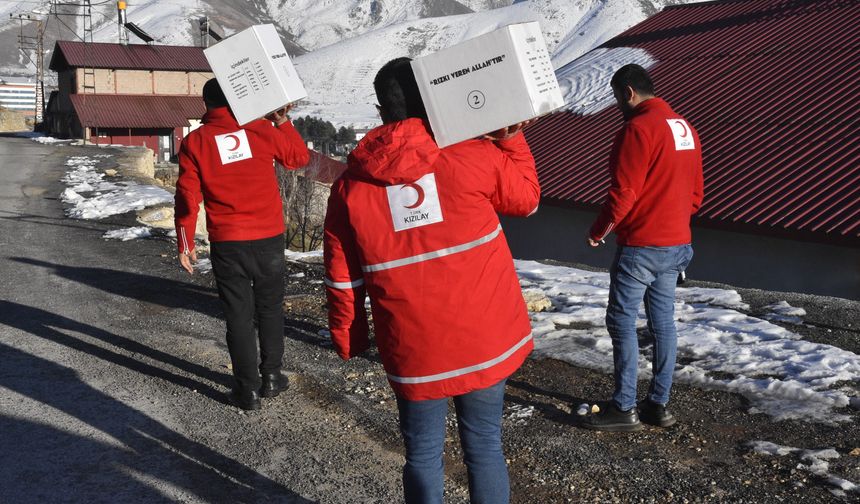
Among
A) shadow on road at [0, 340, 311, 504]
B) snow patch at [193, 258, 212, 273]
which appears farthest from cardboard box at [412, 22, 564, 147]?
snow patch at [193, 258, 212, 273]

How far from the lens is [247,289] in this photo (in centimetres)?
509

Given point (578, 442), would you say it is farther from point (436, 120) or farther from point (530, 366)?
point (436, 120)

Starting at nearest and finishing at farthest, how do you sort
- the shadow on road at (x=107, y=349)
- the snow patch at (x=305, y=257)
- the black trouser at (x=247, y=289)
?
the black trouser at (x=247, y=289) < the shadow on road at (x=107, y=349) < the snow patch at (x=305, y=257)

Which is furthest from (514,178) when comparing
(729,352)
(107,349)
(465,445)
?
(107,349)

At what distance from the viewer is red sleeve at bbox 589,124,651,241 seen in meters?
4.29

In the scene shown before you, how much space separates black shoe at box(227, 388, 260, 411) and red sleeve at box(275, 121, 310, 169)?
1.34 meters

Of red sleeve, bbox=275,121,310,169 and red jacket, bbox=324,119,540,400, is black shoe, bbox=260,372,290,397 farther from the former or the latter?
red jacket, bbox=324,119,540,400

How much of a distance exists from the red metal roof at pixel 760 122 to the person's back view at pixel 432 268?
978 cm

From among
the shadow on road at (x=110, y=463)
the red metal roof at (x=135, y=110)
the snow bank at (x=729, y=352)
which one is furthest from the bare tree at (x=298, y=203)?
the red metal roof at (x=135, y=110)

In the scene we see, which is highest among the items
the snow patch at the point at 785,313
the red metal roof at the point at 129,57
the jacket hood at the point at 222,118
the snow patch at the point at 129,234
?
the red metal roof at the point at 129,57

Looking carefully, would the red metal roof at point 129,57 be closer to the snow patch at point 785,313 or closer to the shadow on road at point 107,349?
the shadow on road at point 107,349

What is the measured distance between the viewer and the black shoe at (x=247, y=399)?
5008 millimetres

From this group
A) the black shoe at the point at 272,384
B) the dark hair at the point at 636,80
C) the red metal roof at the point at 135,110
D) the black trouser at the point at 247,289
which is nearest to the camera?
the dark hair at the point at 636,80

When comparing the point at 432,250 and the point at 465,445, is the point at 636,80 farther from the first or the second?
the point at 465,445
